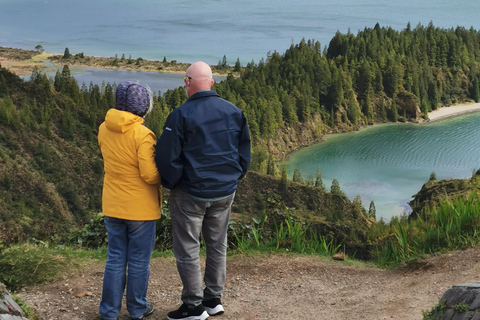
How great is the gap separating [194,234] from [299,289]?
224cm

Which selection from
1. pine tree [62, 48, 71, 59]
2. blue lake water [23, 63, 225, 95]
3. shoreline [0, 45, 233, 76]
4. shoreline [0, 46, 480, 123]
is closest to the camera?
blue lake water [23, 63, 225, 95]

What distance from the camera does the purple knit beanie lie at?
5.87 metres

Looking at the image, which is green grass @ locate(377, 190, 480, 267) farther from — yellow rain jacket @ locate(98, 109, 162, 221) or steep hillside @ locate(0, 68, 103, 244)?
steep hillside @ locate(0, 68, 103, 244)

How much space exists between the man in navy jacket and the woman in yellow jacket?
180 millimetres

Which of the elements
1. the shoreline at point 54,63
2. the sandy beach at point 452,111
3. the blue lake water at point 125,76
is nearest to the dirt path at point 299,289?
the blue lake water at point 125,76

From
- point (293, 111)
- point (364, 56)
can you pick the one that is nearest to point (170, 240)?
point (293, 111)

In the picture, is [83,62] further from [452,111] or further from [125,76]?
[452,111]

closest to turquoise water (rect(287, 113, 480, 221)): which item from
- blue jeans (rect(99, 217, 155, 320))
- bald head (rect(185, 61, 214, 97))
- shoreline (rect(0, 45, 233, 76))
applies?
shoreline (rect(0, 45, 233, 76))

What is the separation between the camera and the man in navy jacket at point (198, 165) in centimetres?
576

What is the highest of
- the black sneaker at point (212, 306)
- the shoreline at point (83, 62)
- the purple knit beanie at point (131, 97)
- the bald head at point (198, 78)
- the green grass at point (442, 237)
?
the shoreline at point (83, 62)

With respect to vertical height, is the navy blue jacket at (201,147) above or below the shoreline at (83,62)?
below

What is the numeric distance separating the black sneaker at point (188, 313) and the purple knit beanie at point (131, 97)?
6.37ft

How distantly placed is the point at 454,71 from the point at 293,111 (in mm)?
34685

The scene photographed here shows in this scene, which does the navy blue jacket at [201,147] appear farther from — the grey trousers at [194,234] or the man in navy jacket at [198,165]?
the grey trousers at [194,234]
